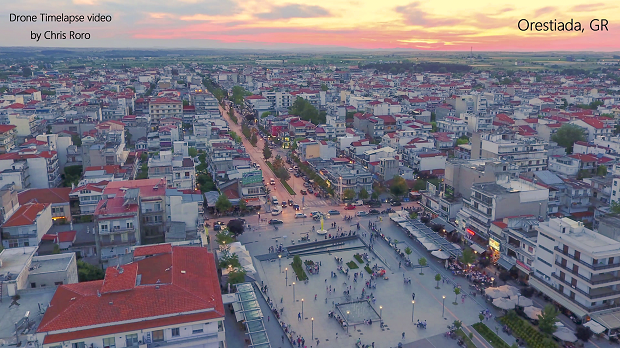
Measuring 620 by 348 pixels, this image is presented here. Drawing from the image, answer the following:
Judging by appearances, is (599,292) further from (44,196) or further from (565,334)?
(44,196)

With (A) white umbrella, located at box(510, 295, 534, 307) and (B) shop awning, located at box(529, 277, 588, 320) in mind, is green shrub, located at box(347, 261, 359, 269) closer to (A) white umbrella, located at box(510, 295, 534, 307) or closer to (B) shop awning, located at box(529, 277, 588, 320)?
(A) white umbrella, located at box(510, 295, 534, 307)

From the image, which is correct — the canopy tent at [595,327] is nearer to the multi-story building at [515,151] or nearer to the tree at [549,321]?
the tree at [549,321]

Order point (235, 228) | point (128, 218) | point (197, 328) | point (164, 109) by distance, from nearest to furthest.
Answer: point (197, 328)
point (128, 218)
point (235, 228)
point (164, 109)

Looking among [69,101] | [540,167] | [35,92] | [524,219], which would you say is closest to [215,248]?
[524,219]

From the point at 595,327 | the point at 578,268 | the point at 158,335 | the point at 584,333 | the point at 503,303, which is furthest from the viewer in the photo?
the point at 503,303

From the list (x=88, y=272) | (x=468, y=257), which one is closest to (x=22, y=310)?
(x=88, y=272)

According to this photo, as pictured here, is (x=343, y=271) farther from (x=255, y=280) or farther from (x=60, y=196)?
(x=60, y=196)
